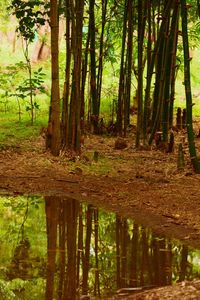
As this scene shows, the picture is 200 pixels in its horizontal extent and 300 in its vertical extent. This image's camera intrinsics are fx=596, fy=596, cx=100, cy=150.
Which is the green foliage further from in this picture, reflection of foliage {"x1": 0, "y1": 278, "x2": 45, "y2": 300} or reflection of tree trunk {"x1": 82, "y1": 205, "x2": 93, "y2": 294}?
reflection of foliage {"x1": 0, "y1": 278, "x2": 45, "y2": 300}

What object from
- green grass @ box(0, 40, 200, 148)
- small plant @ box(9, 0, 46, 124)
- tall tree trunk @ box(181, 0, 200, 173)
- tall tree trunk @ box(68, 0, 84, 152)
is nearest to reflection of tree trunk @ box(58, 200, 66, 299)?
tall tree trunk @ box(181, 0, 200, 173)

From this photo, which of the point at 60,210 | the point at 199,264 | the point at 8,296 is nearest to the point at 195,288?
the point at 199,264

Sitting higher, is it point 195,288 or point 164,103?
point 164,103

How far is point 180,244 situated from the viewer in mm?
5297

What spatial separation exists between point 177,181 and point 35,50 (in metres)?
15.4

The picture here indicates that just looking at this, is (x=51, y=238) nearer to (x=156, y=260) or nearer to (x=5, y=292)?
(x=156, y=260)

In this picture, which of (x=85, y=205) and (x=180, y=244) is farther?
(x=85, y=205)

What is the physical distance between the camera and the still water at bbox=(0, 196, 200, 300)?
4141mm

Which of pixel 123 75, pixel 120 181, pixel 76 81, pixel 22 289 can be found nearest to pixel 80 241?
pixel 22 289

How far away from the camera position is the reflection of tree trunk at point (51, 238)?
411cm

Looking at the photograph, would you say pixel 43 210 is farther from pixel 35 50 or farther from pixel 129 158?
pixel 35 50

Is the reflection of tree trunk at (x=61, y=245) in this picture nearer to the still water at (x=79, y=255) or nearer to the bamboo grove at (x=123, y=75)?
the still water at (x=79, y=255)

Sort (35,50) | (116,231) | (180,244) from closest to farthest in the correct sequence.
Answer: (180,244) → (116,231) → (35,50)

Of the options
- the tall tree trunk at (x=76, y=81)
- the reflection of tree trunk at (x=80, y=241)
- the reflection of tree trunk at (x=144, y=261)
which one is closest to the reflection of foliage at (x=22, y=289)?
the reflection of tree trunk at (x=80, y=241)
